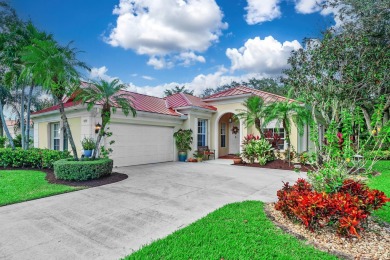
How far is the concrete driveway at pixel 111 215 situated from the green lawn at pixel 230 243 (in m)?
0.41

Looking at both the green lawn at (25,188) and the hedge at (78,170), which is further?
the hedge at (78,170)

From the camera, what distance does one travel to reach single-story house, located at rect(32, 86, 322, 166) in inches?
456

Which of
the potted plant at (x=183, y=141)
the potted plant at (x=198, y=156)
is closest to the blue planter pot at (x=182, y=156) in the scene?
the potted plant at (x=183, y=141)

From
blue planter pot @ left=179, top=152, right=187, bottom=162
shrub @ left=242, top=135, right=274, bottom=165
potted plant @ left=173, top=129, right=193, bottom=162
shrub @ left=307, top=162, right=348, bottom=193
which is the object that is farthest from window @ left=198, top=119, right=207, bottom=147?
shrub @ left=307, top=162, right=348, bottom=193

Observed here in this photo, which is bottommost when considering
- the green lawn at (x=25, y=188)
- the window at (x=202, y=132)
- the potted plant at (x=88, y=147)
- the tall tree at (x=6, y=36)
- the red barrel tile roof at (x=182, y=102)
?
the green lawn at (x=25, y=188)

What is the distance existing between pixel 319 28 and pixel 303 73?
207 cm

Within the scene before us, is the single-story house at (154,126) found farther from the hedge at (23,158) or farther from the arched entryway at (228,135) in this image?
the hedge at (23,158)

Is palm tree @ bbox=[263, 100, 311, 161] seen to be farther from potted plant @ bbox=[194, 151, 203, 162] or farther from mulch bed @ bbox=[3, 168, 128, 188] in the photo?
mulch bed @ bbox=[3, 168, 128, 188]

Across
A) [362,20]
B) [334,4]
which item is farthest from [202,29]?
[362,20]

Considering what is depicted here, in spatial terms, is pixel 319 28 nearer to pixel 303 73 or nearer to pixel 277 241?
pixel 303 73

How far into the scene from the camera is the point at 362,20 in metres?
9.06

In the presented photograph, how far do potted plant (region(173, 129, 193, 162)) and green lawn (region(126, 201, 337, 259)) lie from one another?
9938 millimetres

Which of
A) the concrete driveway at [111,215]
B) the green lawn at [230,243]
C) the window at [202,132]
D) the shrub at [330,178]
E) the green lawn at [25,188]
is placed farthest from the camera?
the window at [202,132]

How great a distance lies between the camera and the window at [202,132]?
15597 millimetres
